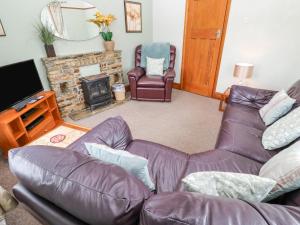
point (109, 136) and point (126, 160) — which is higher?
point (126, 160)

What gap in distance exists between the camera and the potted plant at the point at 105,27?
9.75 ft

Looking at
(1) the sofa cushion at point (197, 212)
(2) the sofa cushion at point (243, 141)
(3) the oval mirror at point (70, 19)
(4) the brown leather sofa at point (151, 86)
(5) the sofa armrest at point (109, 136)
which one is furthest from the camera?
(4) the brown leather sofa at point (151, 86)

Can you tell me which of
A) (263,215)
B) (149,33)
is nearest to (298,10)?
(149,33)

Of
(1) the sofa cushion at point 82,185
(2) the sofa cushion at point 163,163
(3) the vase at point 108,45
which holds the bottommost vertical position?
(2) the sofa cushion at point 163,163

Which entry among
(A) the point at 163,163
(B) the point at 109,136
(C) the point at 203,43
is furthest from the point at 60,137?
(C) the point at 203,43

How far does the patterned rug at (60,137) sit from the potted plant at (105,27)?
1.71m

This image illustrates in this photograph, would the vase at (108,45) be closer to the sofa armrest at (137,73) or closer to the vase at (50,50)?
the sofa armrest at (137,73)

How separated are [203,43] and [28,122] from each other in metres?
3.25

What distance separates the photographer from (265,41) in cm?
284

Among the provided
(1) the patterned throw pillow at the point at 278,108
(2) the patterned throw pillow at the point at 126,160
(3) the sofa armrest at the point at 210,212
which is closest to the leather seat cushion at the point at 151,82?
(1) the patterned throw pillow at the point at 278,108

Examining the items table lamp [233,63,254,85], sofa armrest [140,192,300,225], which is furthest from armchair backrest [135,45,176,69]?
sofa armrest [140,192,300,225]

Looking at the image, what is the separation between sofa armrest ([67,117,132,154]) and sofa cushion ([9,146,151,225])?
45 centimetres

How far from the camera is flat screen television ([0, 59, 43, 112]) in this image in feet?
6.43

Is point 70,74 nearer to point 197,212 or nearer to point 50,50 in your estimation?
point 50,50
